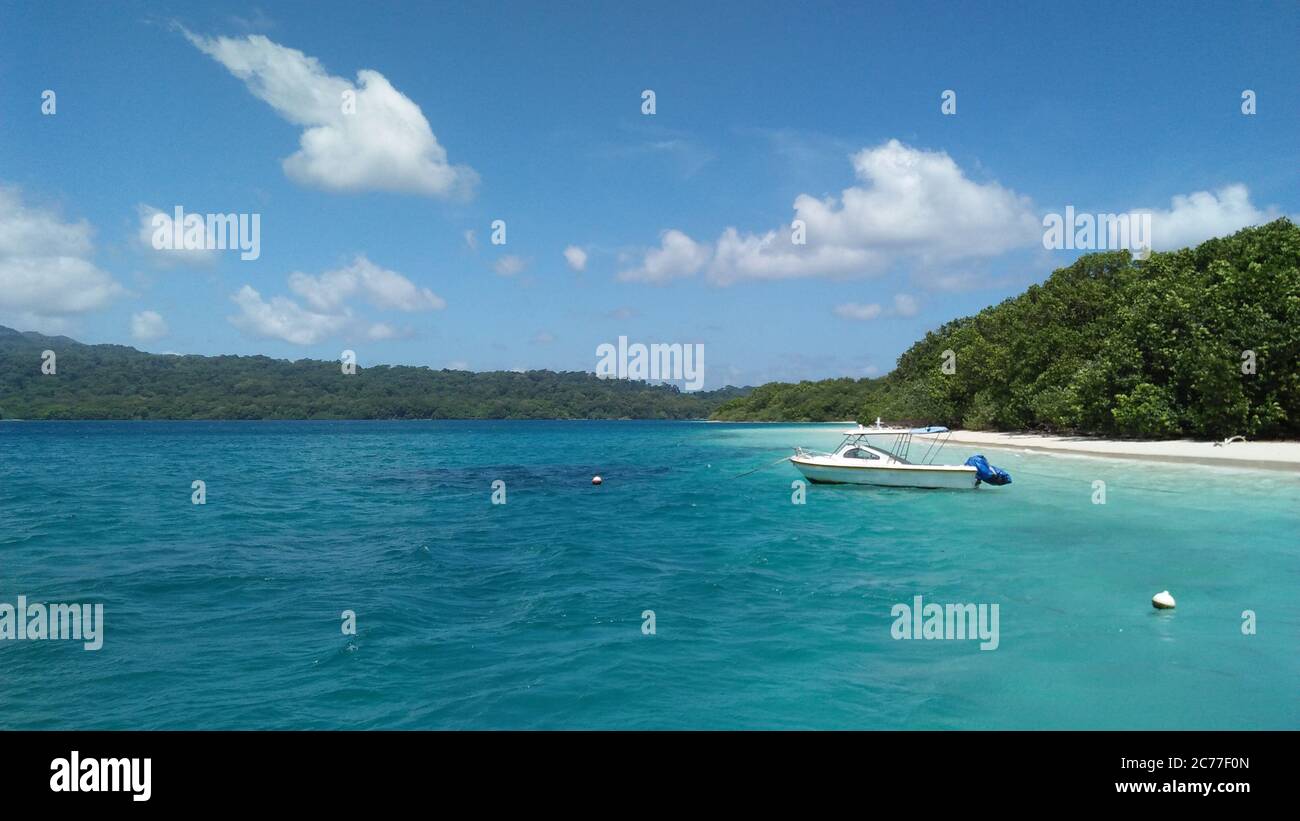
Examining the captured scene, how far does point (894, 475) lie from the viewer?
1193 inches

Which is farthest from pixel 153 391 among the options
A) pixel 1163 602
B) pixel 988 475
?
pixel 1163 602

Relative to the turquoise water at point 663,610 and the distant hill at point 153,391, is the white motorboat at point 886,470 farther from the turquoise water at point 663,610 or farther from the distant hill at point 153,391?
the distant hill at point 153,391

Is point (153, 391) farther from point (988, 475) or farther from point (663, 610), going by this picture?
point (663, 610)

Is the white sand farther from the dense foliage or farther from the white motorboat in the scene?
the white motorboat

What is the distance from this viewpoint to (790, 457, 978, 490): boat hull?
2923 cm

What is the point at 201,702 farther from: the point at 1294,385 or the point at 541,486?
the point at 1294,385

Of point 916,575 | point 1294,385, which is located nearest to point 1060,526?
point 916,575

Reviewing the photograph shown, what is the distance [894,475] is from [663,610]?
20.1m

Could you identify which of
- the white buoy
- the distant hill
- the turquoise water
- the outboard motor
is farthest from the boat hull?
the distant hill

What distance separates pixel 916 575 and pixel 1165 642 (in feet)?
16.9

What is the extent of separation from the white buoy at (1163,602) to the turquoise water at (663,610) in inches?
8.6

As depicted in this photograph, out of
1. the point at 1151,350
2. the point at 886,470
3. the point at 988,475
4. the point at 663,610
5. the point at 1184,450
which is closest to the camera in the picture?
the point at 663,610

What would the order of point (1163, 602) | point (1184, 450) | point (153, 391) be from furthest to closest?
1. point (153, 391)
2. point (1184, 450)
3. point (1163, 602)
